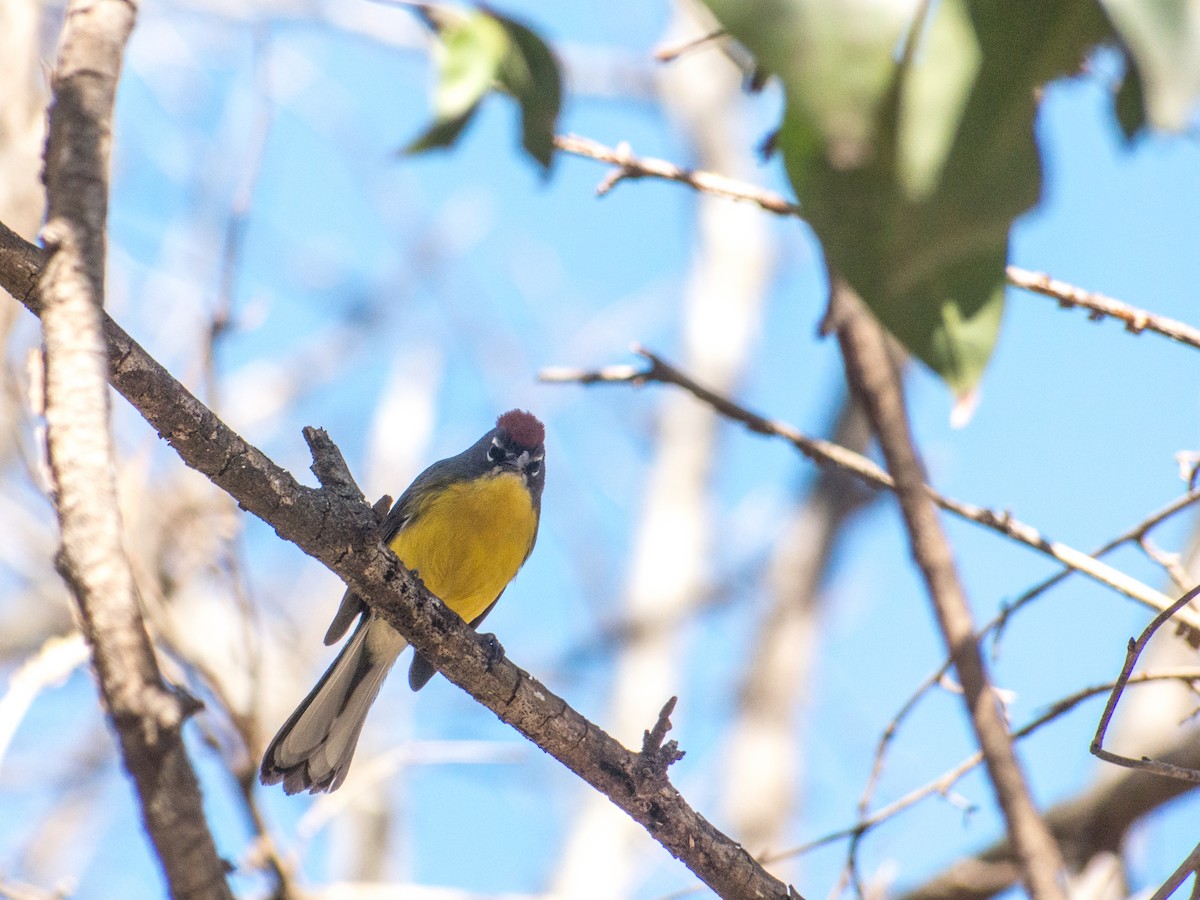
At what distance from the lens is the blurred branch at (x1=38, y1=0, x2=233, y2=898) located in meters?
1.21

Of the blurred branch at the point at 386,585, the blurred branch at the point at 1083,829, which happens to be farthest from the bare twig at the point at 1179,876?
the blurred branch at the point at 1083,829

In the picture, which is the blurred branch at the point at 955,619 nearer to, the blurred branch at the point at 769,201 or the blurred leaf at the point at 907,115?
the blurred leaf at the point at 907,115

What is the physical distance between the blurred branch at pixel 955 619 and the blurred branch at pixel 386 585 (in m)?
1.10

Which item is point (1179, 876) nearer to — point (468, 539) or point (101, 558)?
point (101, 558)

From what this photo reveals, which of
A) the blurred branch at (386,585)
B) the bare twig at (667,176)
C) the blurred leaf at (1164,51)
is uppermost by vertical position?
the bare twig at (667,176)

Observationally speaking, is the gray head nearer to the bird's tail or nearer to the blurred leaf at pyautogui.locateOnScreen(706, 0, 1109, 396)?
the bird's tail

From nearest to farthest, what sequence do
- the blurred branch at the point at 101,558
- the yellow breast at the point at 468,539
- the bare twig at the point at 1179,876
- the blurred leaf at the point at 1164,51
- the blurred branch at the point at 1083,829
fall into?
the blurred leaf at the point at 1164,51 < the blurred branch at the point at 101,558 < the bare twig at the point at 1179,876 < the blurred branch at the point at 1083,829 < the yellow breast at the point at 468,539

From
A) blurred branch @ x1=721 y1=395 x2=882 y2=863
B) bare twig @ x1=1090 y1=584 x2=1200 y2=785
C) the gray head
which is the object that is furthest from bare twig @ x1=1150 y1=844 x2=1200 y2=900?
blurred branch @ x1=721 y1=395 x2=882 y2=863

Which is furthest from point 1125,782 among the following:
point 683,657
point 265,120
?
point 683,657

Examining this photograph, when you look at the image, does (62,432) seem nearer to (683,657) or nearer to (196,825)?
(196,825)

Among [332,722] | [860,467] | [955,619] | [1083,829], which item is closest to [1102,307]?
[860,467]

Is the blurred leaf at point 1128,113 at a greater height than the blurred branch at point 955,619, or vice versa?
the blurred leaf at point 1128,113

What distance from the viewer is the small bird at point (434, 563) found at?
4.24 m

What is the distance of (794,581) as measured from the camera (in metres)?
8.34
